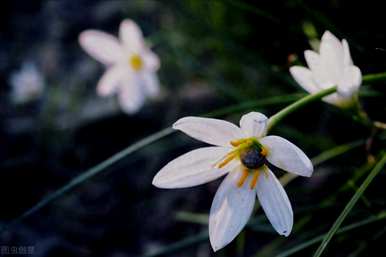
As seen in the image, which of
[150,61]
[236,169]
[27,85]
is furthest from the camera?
[27,85]

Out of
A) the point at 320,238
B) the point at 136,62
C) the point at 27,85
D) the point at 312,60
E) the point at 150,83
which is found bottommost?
the point at 320,238

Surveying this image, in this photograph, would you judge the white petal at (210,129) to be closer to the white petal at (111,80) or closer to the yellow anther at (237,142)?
the yellow anther at (237,142)

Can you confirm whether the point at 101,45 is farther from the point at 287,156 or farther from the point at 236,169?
the point at 287,156

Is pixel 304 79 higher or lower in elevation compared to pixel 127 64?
lower

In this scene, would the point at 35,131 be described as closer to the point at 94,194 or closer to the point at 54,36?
the point at 94,194

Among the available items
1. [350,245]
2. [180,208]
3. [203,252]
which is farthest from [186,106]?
[350,245]

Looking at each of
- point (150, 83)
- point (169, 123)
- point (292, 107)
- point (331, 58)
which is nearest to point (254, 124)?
point (292, 107)
